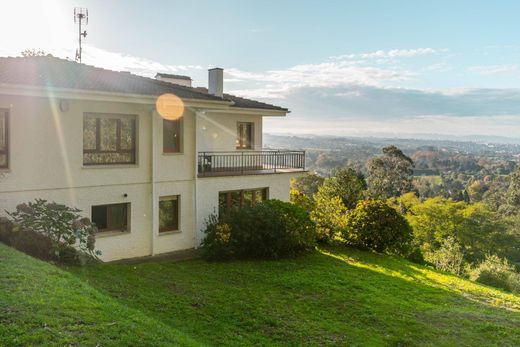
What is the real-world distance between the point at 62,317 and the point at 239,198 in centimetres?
1259

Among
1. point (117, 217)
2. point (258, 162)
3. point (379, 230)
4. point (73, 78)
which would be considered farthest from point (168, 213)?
point (379, 230)

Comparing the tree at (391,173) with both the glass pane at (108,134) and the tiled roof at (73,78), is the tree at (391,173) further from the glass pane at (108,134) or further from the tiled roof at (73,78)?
the glass pane at (108,134)

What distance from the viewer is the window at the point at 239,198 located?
706 inches

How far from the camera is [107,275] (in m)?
11.2

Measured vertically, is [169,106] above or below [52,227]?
above

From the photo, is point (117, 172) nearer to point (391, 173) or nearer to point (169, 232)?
point (169, 232)

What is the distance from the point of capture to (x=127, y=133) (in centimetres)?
1521

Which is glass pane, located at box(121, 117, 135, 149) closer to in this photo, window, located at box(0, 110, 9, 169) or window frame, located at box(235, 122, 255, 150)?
window, located at box(0, 110, 9, 169)

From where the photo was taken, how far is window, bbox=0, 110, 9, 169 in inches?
491

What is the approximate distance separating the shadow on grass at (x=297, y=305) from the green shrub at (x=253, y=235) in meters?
0.68

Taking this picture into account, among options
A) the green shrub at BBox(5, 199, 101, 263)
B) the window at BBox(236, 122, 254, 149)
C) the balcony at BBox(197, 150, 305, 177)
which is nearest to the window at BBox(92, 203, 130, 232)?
the green shrub at BBox(5, 199, 101, 263)

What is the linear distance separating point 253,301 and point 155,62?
19.7m

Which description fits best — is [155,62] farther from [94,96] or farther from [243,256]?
[243,256]

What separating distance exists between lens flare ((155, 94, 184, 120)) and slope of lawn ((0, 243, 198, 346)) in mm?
8042
